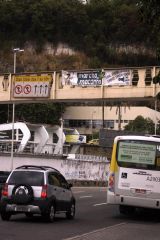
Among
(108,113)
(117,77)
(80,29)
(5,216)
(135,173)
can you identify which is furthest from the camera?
(80,29)

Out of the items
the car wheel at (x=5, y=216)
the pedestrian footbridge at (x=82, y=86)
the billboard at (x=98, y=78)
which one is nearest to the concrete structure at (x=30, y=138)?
the pedestrian footbridge at (x=82, y=86)

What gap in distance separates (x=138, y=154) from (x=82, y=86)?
15.6 m

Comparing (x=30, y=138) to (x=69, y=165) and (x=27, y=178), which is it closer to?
(x=69, y=165)

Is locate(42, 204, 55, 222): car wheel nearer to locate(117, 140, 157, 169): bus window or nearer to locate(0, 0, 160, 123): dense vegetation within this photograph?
locate(117, 140, 157, 169): bus window

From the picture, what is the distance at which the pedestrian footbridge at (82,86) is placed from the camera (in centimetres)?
3506

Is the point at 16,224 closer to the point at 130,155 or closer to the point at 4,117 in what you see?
the point at 130,155

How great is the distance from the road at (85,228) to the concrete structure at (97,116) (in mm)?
103003

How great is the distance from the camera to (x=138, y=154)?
21.7 m

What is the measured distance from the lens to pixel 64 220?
20047 mm

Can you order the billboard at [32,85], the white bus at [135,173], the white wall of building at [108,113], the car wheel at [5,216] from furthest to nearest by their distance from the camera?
the white wall of building at [108,113]
the billboard at [32,85]
the white bus at [135,173]
the car wheel at [5,216]

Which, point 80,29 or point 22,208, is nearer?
point 22,208

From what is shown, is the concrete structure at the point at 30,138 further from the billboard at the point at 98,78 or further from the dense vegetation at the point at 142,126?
the dense vegetation at the point at 142,126

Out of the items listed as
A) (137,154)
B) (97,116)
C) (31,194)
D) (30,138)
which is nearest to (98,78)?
(137,154)

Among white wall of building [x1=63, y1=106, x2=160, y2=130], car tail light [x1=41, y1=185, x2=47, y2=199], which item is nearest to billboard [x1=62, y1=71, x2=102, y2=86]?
car tail light [x1=41, y1=185, x2=47, y2=199]
